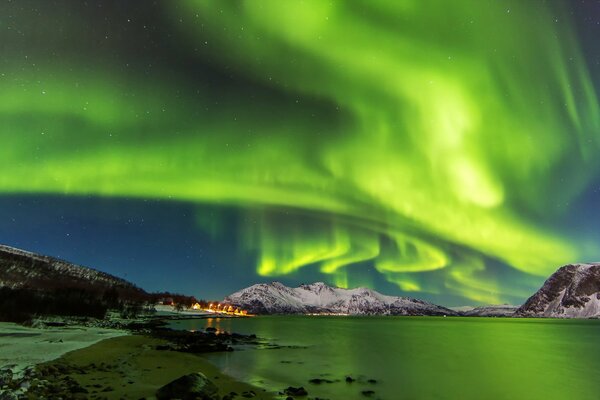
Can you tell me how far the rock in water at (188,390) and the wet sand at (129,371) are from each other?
2.49ft

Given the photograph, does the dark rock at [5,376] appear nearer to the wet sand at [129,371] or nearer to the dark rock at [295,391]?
the wet sand at [129,371]

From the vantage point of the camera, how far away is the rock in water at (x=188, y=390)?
2123cm

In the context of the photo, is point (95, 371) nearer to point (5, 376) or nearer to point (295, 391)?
point (5, 376)

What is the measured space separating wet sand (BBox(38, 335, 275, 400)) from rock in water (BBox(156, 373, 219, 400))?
0.76 meters

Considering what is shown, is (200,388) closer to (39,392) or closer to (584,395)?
(39,392)

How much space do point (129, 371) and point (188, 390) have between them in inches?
393

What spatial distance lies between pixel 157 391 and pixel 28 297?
9626 centimetres

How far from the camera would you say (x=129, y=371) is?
2912 centimetres

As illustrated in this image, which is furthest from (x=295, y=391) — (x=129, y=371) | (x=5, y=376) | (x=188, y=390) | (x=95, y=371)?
(x=5, y=376)

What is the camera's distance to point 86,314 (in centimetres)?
10875

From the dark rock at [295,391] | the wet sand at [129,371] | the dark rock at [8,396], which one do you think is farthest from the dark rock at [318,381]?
the dark rock at [8,396]

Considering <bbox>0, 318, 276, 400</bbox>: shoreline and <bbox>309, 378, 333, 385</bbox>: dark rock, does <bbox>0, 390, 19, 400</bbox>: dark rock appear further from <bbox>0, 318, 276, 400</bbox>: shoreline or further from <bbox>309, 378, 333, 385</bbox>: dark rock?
<bbox>309, 378, 333, 385</bbox>: dark rock

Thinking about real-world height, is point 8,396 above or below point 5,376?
below

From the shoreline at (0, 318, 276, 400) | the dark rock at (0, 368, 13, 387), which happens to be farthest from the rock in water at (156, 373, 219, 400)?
the dark rock at (0, 368, 13, 387)
